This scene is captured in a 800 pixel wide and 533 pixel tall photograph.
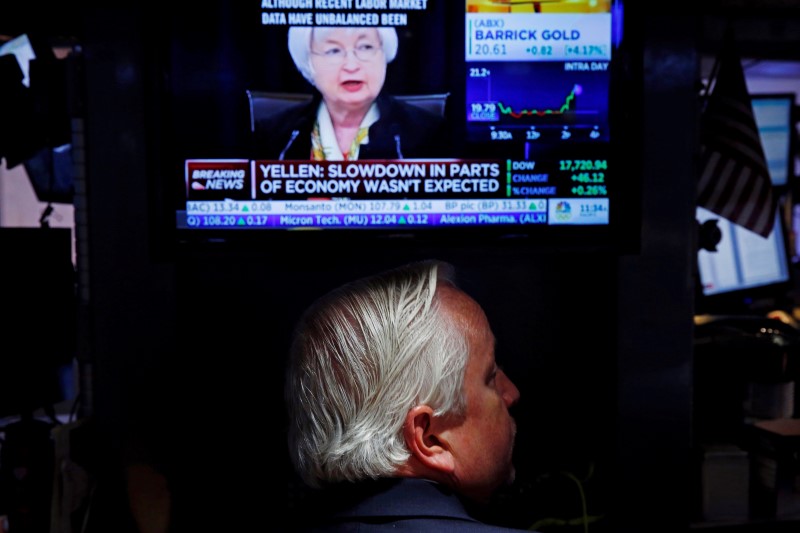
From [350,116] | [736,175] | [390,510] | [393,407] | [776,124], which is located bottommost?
[390,510]

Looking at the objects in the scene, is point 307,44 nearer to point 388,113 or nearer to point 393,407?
point 388,113

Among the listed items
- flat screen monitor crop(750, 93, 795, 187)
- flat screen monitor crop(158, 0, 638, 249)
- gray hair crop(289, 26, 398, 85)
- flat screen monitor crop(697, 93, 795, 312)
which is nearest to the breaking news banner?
flat screen monitor crop(158, 0, 638, 249)

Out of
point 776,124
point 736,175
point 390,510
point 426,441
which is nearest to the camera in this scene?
point 390,510

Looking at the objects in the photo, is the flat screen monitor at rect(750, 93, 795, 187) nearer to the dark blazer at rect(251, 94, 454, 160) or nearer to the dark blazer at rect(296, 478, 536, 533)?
the dark blazer at rect(251, 94, 454, 160)

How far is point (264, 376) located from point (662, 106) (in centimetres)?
136

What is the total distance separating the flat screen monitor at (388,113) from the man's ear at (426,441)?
2.32ft

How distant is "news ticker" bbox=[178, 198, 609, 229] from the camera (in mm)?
1913

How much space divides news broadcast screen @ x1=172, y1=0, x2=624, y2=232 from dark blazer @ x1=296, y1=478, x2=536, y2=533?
80 centimetres

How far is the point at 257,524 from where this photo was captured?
2.12m

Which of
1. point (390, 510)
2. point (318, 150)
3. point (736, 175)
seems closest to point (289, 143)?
point (318, 150)

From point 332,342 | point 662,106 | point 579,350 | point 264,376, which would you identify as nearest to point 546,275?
point 579,350

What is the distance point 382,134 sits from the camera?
75.3 inches

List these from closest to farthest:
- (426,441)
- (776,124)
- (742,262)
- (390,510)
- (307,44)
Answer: (390,510) < (426,441) < (307,44) < (742,262) < (776,124)

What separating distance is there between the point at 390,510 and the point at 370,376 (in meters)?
0.22
